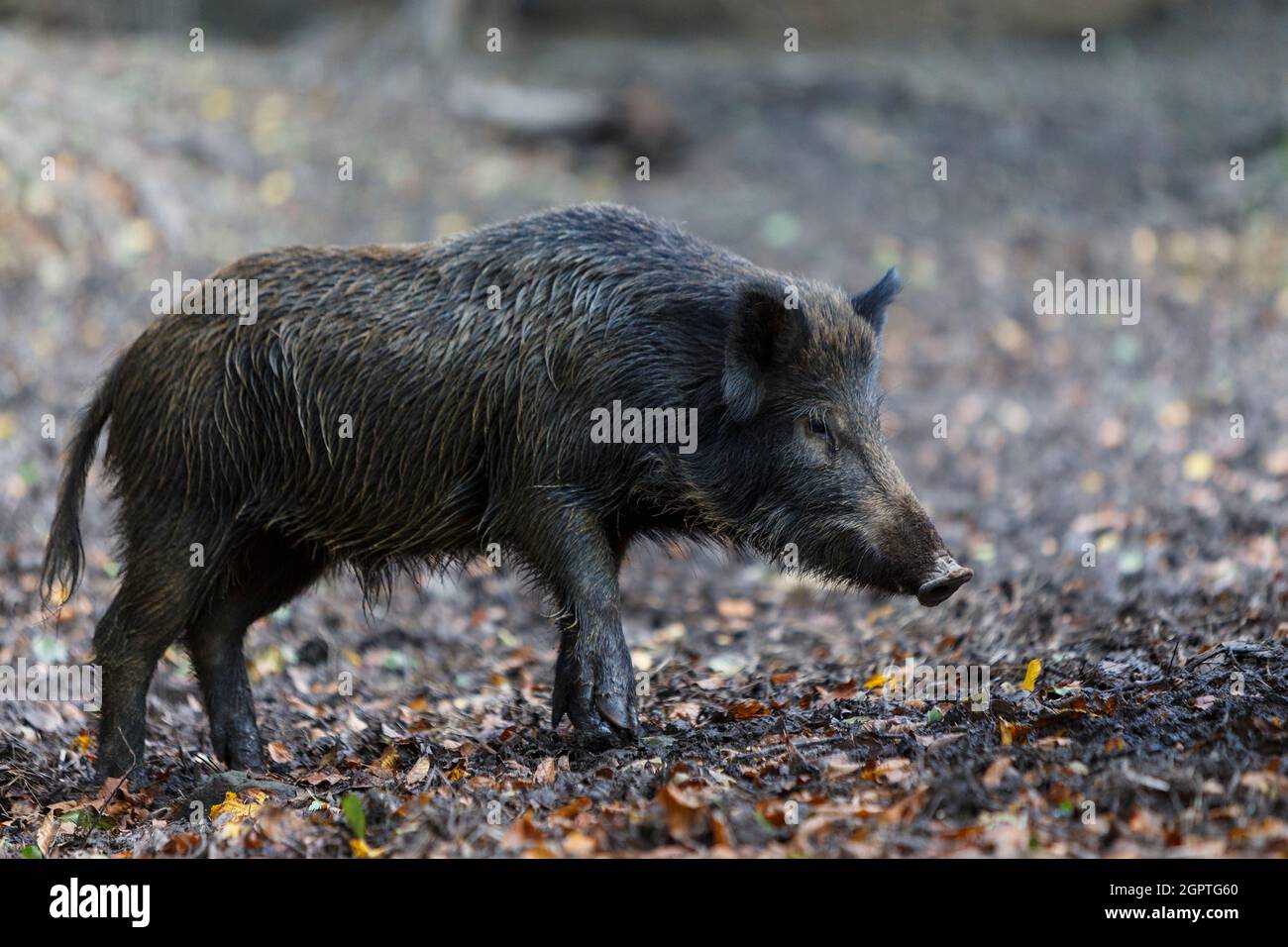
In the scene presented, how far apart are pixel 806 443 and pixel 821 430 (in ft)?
0.29

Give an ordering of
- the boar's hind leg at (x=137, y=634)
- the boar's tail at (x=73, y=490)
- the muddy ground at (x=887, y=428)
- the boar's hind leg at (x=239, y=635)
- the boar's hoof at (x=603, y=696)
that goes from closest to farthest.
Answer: the muddy ground at (x=887, y=428) < the boar's hoof at (x=603, y=696) < the boar's hind leg at (x=137, y=634) < the boar's hind leg at (x=239, y=635) < the boar's tail at (x=73, y=490)

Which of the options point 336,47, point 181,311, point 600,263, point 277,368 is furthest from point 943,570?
point 336,47

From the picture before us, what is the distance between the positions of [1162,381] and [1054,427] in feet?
4.24

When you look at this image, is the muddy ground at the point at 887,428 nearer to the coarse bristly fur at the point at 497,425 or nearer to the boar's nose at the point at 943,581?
the boar's nose at the point at 943,581

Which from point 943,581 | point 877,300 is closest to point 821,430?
point 877,300

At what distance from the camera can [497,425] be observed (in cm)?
621

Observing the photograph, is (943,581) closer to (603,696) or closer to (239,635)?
(603,696)

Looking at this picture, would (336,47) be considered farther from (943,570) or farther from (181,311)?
(943,570)

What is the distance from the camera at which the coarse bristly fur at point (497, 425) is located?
20.0 feet

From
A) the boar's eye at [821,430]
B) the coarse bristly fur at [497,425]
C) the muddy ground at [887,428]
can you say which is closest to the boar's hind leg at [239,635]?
the coarse bristly fur at [497,425]

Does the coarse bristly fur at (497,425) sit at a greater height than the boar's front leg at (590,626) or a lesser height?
greater

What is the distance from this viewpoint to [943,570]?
224 inches

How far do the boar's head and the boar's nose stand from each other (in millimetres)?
245
